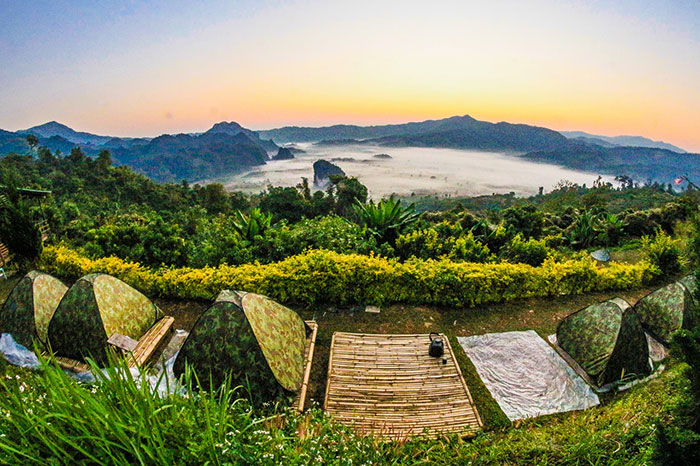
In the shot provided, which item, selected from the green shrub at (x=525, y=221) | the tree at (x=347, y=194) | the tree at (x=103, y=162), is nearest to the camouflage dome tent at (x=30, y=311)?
the green shrub at (x=525, y=221)

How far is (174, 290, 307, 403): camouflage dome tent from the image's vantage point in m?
3.78

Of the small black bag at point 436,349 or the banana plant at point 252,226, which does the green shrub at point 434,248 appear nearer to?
the small black bag at point 436,349

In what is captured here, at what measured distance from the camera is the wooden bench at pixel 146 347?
4.23m

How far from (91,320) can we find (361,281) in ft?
12.2

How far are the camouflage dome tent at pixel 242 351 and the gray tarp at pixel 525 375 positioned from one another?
236 centimetres

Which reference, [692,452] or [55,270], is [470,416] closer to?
[692,452]

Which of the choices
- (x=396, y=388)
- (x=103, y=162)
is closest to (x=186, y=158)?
(x=103, y=162)

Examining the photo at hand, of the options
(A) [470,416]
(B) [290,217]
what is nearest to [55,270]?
(A) [470,416]

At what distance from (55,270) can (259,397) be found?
5.94 metres

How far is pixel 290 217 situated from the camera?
25.4 m

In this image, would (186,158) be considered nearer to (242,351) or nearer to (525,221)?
(525,221)

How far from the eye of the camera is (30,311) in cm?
466

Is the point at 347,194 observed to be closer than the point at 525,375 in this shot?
No

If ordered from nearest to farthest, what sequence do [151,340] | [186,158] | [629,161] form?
1. [151,340]
2. [186,158]
3. [629,161]
